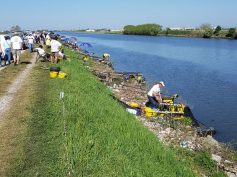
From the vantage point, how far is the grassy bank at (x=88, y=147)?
10.0 m

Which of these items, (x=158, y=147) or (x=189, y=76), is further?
(x=189, y=76)

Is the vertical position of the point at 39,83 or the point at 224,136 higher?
the point at 39,83

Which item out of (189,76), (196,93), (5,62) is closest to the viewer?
(5,62)

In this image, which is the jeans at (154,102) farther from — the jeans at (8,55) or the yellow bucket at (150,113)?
the jeans at (8,55)

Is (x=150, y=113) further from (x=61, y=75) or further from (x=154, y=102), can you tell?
(x=61, y=75)

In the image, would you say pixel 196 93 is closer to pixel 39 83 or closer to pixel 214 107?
pixel 214 107

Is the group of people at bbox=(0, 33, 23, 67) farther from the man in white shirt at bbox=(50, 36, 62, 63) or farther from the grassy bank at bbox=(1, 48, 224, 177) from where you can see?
the grassy bank at bbox=(1, 48, 224, 177)

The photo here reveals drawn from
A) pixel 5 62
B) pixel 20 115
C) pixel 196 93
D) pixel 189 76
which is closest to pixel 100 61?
pixel 189 76

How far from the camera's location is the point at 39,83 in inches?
818

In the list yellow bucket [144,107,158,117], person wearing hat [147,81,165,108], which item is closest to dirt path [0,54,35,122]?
yellow bucket [144,107,158,117]

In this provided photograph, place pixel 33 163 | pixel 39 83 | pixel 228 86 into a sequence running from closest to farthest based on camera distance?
pixel 33 163, pixel 39 83, pixel 228 86

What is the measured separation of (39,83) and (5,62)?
26.9ft

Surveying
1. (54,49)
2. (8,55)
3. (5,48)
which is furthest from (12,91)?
(54,49)

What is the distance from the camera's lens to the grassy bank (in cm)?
1003
